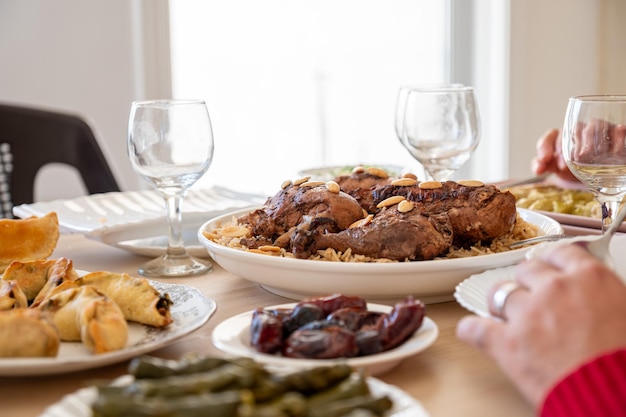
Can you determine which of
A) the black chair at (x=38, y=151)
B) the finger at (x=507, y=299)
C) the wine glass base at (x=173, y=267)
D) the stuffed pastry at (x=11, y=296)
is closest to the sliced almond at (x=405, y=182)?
the wine glass base at (x=173, y=267)

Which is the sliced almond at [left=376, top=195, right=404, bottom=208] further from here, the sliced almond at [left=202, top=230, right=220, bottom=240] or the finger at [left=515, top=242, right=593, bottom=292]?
the finger at [left=515, top=242, right=593, bottom=292]

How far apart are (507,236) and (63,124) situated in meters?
1.57

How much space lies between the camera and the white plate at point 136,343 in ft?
2.73

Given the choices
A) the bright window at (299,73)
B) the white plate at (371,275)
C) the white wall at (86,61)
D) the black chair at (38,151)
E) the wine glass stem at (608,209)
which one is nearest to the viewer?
the white plate at (371,275)

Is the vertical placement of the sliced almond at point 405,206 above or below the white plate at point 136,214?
above

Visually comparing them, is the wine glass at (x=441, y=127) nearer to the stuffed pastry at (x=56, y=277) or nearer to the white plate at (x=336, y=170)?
the white plate at (x=336, y=170)

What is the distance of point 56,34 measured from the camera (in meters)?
3.04

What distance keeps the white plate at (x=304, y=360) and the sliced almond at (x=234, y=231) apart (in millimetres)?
401

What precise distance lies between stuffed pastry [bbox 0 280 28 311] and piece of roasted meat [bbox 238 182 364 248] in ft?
1.21

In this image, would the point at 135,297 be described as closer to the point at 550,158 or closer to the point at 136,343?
the point at 136,343

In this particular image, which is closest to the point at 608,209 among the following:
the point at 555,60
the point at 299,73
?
the point at 299,73

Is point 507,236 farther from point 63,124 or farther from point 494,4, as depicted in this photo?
point 494,4

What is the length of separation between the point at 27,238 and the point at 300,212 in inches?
17.0

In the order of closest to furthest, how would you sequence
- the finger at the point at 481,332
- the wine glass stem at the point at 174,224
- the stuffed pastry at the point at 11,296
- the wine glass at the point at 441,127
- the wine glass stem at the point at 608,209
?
1. the finger at the point at 481,332
2. the stuffed pastry at the point at 11,296
3. the wine glass stem at the point at 608,209
4. the wine glass stem at the point at 174,224
5. the wine glass at the point at 441,127
